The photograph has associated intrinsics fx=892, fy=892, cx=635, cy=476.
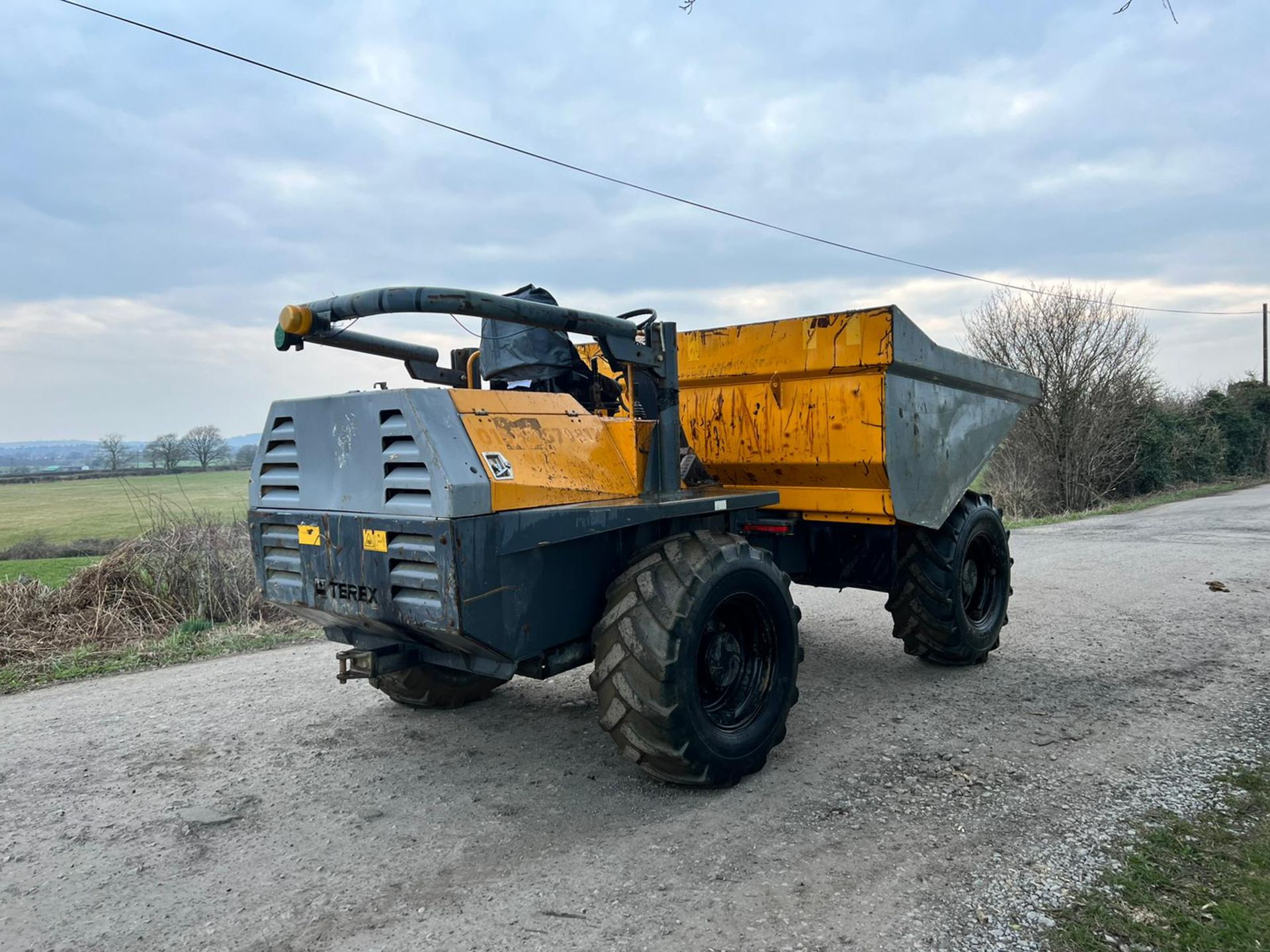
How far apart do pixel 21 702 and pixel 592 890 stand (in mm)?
4582

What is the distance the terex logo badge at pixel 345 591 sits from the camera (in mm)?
3693

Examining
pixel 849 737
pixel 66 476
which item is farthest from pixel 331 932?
pixel 66 476

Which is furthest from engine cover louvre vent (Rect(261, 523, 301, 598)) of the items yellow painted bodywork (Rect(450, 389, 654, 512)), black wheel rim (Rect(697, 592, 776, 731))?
black wheel rim (Rect(697, 592, 776, 731))

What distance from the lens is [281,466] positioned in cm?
418

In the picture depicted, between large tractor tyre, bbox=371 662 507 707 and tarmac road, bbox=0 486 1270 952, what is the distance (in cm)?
11

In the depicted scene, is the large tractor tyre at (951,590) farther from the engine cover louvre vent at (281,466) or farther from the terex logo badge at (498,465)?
the engine cover louvre vent at (281,466)

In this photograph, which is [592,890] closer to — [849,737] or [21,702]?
[849,737]

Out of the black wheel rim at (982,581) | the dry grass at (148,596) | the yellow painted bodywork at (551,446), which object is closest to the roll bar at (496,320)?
the yellow painted bodywork at (551,446)

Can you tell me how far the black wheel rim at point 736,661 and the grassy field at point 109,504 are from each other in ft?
8.48

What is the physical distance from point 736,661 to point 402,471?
186 cm

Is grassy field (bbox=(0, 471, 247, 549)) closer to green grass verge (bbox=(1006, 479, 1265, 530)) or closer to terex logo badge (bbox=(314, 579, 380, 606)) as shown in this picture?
terex logo badge (bbox=(314, 579, 380, 606))

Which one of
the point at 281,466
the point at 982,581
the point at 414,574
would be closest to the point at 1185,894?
the point at 414,574

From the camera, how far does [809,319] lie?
17.0 feet

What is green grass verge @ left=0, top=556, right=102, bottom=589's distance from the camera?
26.9 feet
